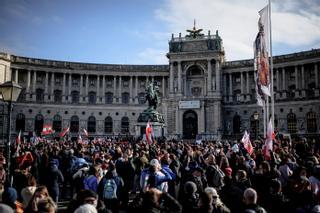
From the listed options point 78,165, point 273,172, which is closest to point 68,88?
point 78,165

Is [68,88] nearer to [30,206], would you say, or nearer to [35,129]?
[35,129]

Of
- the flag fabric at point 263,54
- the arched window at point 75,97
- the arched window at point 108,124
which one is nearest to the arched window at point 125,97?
the arched window at point 108,124

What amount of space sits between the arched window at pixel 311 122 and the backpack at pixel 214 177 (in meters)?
46.0

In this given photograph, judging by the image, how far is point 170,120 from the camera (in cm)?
5819

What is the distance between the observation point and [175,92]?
194ft

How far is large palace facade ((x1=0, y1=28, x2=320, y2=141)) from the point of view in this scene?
5400cm

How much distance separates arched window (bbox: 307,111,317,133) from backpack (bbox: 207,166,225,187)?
151 feet

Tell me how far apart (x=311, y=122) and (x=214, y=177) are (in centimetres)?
4663

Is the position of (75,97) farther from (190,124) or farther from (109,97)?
(190,124)

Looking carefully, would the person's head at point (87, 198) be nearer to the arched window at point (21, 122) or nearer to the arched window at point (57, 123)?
the arched window at point (21, 122)

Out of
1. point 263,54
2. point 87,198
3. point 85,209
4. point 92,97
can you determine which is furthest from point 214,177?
point 92,97

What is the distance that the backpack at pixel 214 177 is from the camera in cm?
986

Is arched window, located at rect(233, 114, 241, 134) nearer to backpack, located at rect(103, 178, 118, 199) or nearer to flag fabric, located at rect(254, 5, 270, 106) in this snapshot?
flag fabric, located at rect(254, 5, 270, 106)

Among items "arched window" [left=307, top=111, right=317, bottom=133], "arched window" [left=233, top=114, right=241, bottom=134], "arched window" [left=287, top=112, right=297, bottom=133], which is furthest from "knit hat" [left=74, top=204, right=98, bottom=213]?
"arched window" [left=233, top=114, right=241, bottom=134]
